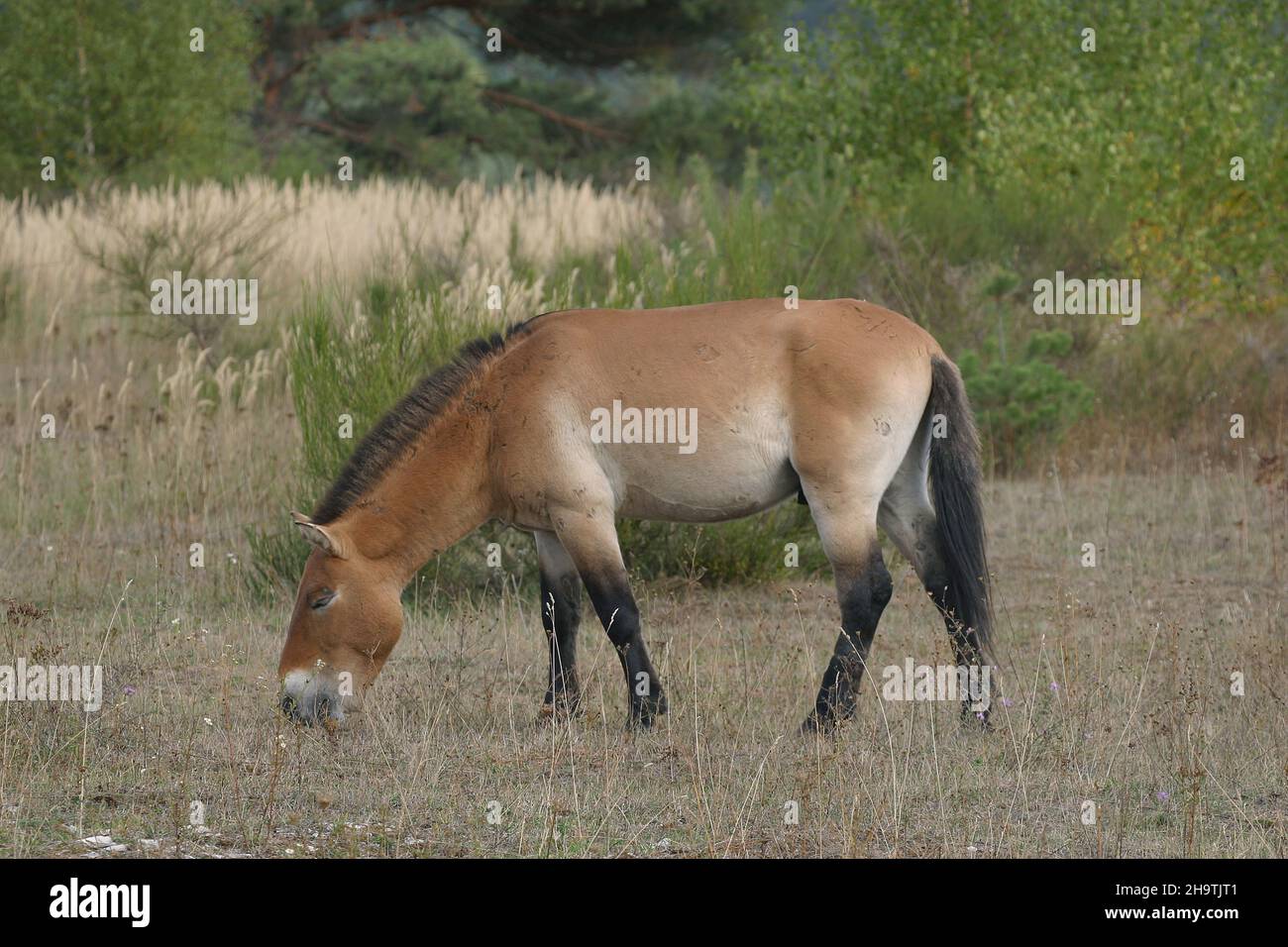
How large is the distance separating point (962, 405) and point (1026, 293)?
9.84 m

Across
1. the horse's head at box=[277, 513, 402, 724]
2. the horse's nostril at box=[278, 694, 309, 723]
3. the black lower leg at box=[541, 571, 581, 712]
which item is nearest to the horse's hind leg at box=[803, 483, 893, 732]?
the black lower leg at box=[541, 571, 581, 712]

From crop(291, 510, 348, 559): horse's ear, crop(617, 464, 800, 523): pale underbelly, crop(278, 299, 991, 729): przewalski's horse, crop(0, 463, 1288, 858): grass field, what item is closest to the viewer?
crop(0, 463, 1288, 858): grass field

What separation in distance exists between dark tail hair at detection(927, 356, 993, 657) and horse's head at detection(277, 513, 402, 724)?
7.69 ft

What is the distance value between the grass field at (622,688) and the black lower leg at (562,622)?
21 cm

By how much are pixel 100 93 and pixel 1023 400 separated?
16.3 meters

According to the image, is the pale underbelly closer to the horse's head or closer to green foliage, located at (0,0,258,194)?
the horse's head

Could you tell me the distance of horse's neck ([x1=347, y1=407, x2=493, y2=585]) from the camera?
6.98 meters

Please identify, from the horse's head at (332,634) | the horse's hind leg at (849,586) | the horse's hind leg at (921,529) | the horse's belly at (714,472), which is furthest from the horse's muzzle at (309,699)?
the horse's hind leg at (921,529)

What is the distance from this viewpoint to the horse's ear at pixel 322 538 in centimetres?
668

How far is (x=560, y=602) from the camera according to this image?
738cm

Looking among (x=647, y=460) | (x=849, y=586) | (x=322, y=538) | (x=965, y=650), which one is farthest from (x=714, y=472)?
(x=322, y=538)

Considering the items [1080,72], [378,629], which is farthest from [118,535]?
[1080,72]

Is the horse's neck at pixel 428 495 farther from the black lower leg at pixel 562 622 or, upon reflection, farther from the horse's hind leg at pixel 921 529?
the horse's hind leg at pixel 921 529

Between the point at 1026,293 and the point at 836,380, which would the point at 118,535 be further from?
the point at 1026,293
